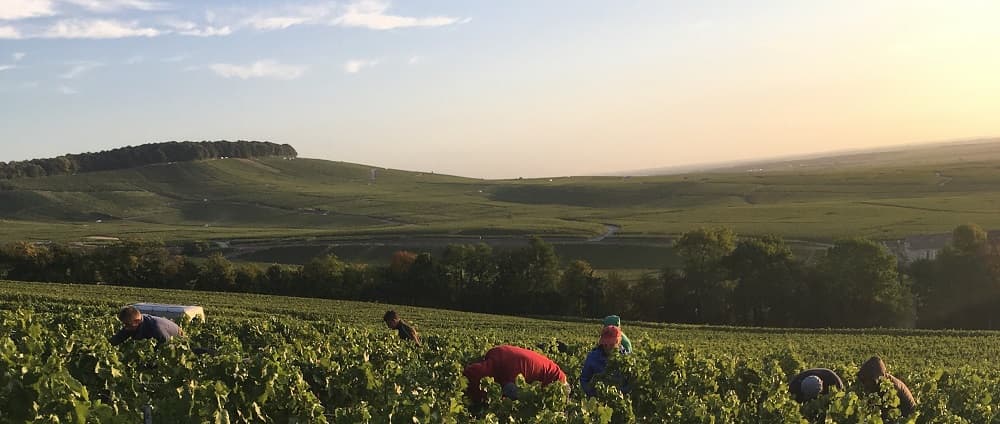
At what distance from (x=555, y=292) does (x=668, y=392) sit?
145 feet

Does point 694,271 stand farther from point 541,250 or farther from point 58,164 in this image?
point 58,164

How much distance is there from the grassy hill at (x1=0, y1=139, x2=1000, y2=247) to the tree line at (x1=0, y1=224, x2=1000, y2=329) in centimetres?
4355

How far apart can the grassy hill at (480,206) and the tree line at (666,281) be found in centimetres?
4355

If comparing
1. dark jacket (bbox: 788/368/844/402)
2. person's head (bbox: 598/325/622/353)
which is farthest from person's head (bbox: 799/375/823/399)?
person's head (bbox: 598/325/622/353)

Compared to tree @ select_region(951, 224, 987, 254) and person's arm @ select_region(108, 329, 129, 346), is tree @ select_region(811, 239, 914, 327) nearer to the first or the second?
tree @ select_region(951, 224, 987, 254)

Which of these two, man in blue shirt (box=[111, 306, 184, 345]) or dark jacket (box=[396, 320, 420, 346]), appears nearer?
man in blue shirt (box=[111, 306, 184, 345])

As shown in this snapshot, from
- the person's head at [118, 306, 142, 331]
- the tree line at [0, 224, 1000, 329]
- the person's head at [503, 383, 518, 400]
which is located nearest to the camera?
the person's head at [503, 383, 518, 400]

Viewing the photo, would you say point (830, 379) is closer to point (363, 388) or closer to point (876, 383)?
point (876, 383)

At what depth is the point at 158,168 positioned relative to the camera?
187750 mm

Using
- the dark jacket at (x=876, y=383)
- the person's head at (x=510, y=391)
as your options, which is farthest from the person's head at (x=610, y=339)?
the dark jacket at (x=876, y=383)

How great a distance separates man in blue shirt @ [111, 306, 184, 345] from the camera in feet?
40.3

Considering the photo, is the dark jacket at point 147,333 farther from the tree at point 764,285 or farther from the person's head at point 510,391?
the tree at point 764,285

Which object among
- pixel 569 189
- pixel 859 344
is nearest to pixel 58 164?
pixel 569 189

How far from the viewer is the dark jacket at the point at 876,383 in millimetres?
10023
